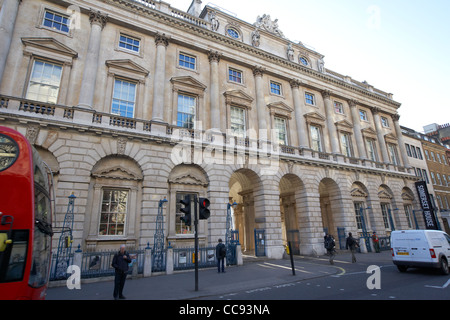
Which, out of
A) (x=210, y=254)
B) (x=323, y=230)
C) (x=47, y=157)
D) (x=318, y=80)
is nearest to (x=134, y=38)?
(x=47, y=157)

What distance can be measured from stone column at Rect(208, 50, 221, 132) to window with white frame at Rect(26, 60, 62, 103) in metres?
9.78

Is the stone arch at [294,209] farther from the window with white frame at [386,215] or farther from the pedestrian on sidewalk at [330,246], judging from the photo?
the window with white frame at [386,215]

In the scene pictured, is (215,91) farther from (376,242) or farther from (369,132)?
(369,132)

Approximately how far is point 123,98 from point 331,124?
19.4 m

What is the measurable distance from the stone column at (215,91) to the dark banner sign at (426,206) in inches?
1028

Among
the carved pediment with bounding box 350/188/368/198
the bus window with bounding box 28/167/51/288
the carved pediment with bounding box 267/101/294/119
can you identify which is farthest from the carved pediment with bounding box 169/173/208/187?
the carved pediment with bounding box 350/188/368/198

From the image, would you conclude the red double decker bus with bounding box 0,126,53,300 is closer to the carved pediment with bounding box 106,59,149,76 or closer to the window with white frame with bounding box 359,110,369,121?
the carved pediment with bounding box 106,59,149,76

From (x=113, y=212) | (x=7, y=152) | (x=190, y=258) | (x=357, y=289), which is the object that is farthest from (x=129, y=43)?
(x=357, y=289)

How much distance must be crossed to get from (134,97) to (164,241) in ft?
31.5

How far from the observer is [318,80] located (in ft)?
84.4

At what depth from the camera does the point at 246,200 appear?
72.2 ft

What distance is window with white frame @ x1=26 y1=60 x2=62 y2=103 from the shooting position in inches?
534
